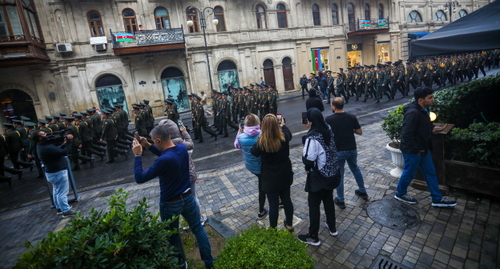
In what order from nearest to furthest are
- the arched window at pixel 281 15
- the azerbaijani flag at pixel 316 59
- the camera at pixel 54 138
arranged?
1. the camera at pixel 54 138
2. the arched window at pixel 281 15
3. the azerbaijani flag at pixel 316 59

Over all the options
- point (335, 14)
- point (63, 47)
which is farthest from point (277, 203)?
point (335, 14)

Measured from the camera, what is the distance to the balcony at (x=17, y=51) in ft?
47.5

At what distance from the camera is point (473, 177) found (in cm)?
432

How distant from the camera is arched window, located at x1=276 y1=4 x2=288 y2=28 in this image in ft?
76.7

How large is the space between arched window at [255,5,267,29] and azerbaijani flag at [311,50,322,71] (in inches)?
208

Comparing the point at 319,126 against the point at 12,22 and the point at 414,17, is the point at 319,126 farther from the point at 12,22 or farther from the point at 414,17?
the point at 414,17

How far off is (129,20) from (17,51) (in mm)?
7092

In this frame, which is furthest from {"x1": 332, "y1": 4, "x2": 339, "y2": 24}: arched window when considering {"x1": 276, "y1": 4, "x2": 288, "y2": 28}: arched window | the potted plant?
the potted plant

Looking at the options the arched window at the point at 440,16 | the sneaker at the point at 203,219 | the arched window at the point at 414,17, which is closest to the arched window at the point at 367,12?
the arched window at the point at 414,17

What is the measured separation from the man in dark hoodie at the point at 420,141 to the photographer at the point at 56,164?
6.23 m

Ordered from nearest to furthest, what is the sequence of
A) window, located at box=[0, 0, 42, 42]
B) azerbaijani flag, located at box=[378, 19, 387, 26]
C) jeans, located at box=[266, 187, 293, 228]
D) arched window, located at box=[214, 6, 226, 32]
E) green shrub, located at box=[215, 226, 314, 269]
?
green shrub, located at box=[215, 226, 314, 269] < jeans, located at box=[266, 187, 293, 228] < window, located at box=[0, 0, 42, 42] < arched window, located at box=[214, 6, 226, 32] < azerbaijani flag, located at box=[378, 19, 387, 26]

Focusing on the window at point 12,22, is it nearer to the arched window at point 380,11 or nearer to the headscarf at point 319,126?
the headscarf at point 319,126

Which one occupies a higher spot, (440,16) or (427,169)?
(440,16)

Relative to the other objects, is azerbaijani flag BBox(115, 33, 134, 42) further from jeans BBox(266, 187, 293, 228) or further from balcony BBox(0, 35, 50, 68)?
jeans BBox(266, 187, 293, 228)
